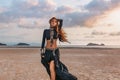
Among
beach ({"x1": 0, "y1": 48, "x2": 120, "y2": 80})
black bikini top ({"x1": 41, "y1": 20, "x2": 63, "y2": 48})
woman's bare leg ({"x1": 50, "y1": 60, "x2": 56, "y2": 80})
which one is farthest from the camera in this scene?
beach ({"x1": 0, "y1": 48, "x2": 120, "y2": 80})

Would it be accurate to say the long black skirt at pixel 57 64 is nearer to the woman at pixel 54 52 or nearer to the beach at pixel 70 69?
the woman at pixel 54 52

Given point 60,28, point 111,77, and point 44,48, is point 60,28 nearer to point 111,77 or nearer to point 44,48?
point 44,48


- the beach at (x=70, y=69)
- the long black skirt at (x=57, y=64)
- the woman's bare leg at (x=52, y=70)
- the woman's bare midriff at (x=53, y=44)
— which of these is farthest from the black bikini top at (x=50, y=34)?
the beach at (x=70, y=69)

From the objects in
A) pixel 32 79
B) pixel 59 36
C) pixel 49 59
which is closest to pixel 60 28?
pixel 59 36

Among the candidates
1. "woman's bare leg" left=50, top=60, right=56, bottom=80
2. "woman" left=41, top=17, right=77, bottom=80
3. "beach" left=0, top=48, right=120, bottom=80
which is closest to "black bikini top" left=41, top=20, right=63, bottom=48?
"woman" left=41, top=17, right=77, bottom=80

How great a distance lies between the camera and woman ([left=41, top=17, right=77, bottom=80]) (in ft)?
34.0

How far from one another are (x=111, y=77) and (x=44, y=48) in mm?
7297

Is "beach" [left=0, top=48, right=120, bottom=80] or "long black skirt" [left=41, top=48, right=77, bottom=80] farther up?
"long black skirt" [left=41, top=48, right=77, bottom=80]

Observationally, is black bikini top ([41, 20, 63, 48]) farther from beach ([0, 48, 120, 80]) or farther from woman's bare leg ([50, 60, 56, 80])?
beach ([0, 48, 120, 80])

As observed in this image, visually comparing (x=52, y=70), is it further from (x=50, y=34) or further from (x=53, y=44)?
(x=50, y=34)

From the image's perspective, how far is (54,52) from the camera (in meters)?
10.5

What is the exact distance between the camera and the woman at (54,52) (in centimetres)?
1035

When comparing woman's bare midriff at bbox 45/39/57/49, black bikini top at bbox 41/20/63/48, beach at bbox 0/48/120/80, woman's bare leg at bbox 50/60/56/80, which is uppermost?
black bikini top at bbox 41/20/63/48

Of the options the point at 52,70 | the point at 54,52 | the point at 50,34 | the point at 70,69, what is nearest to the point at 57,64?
the point at 52,70
